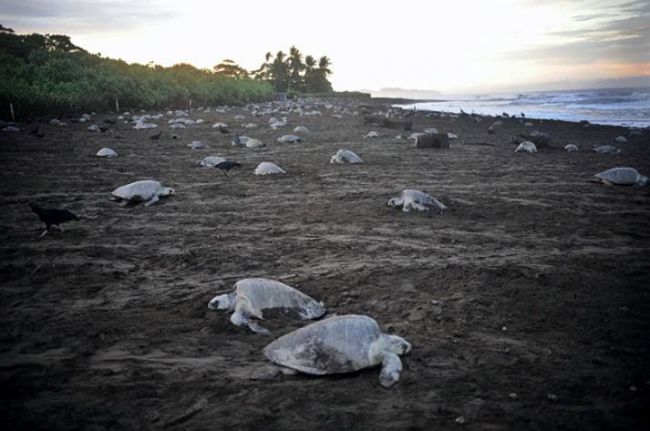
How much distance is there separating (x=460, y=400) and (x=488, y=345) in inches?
30.0

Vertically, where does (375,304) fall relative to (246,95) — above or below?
below

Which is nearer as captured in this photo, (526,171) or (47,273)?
(47,273)

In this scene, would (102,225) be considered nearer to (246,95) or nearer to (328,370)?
(328,370)

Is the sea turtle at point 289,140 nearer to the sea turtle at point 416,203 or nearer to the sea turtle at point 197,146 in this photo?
the sea turtle at point 197,146

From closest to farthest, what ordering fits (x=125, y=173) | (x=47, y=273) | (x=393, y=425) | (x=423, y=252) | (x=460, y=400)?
(x=393, y=425), (x=460, y=400), (x=47, y=273), (x=423, y=252), (x=125, y=173)

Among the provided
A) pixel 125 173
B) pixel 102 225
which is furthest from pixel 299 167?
pixel 102 225

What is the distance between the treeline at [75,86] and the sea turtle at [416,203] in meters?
22.6

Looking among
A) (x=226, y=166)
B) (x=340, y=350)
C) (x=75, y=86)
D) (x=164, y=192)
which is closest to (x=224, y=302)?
(x=340, y=350)

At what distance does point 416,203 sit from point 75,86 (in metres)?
29.9

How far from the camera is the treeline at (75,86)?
22672mm

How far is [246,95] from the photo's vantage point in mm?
54312

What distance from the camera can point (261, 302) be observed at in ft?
11.8

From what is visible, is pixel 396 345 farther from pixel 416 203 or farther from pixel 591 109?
pixel 591 109

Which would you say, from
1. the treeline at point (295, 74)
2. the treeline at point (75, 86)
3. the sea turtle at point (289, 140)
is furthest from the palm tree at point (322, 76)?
the sea turtle at point (289, 140)
